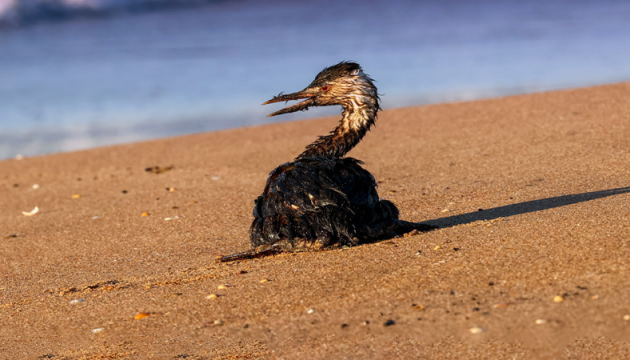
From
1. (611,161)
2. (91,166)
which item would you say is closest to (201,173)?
(91,166)

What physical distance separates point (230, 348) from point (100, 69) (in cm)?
1823

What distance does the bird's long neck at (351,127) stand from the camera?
17.9 ft

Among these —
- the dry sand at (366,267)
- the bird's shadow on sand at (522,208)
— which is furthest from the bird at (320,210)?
the bird's shadow on sand at (522,208)

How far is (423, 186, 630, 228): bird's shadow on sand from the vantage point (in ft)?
18.6

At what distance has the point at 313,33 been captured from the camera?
2739 centimetres

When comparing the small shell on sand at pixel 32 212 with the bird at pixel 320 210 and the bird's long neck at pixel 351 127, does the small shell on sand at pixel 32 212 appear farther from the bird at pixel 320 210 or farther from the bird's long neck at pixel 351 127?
the bird's long neck at pixel 351 127

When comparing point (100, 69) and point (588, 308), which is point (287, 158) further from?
point (100, 69)

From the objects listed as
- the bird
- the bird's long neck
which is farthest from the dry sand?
the bird's long neck

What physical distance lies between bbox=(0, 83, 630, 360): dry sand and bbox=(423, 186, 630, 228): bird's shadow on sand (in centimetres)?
2

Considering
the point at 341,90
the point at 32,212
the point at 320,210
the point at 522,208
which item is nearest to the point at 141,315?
the point at 320,210

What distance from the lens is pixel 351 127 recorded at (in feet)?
18.0

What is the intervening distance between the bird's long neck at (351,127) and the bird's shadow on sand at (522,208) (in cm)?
95

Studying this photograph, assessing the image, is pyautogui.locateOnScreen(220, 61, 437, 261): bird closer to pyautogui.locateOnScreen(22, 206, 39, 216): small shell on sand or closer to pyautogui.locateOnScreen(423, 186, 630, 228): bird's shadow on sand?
pyautogui.locateOnScreen(423, 186, 630, 228): bird's shadow on sand

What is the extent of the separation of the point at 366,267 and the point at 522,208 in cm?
178
